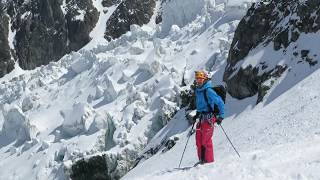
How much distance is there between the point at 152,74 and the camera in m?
54.2

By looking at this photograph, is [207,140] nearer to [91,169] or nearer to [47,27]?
[91,169]

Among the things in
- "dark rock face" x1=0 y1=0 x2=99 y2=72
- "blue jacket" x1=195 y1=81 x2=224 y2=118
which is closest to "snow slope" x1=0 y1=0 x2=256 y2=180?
"dark rock face" x1=0 y1=0 x2=99 y2=72

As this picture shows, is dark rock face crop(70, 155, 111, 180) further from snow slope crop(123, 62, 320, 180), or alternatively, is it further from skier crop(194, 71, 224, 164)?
skier crop(194, 71, 224, 164)

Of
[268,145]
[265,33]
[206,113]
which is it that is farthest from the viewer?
[265,33]

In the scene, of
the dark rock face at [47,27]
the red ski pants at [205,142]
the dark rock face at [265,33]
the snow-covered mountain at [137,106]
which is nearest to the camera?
the red ski pants at [205,142]

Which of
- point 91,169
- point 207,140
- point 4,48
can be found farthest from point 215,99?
point 4,48

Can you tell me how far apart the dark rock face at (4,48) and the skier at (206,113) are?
264 ft

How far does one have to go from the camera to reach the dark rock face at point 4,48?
90.9 metres

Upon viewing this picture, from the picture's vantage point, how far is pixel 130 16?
84250 millimetres

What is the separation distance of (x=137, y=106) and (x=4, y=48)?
51479mm

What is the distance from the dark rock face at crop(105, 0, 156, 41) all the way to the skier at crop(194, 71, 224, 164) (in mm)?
71239

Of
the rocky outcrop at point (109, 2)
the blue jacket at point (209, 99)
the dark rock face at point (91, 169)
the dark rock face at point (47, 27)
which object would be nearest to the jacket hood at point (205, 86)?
the blue jacket at point (209, 99)

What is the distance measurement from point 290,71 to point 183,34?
32797mm

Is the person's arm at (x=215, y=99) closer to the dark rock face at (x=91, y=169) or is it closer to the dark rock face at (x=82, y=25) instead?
the dark rock face at (x=91, y=169)
